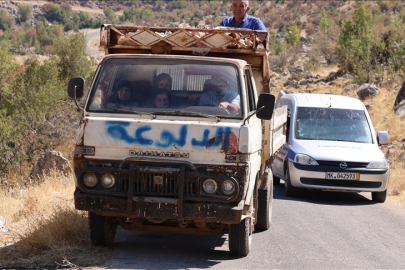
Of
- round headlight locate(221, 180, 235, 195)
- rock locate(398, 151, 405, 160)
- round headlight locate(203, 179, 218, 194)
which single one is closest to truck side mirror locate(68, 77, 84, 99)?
round headlight locate(203, 179, 218, 194)

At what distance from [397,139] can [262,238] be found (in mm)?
13039

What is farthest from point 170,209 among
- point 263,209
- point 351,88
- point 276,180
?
point 351,88

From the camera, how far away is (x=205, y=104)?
6578 mm

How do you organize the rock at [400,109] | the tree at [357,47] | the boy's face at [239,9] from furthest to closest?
the tree at [357,47], the rock at [400,109], the boy's face at [239,9]

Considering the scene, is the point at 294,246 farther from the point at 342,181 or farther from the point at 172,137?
the point at 342,181

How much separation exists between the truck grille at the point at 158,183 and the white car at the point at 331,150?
5.71 meters

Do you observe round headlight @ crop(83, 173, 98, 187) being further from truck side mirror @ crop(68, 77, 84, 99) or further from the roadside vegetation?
truck side mirror @ crop(68, 77, 84, 99)

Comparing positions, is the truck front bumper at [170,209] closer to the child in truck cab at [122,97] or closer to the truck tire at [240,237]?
the truck tire at [240,237]

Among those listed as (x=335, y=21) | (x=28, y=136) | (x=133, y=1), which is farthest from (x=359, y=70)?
(x=133, y=1)

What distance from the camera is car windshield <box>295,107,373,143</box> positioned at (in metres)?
12.4

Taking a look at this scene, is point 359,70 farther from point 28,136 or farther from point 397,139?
point 28,136

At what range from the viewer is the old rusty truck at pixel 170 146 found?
6.14 metres

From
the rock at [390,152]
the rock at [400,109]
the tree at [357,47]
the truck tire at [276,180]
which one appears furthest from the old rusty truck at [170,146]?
the tree at [357,47]

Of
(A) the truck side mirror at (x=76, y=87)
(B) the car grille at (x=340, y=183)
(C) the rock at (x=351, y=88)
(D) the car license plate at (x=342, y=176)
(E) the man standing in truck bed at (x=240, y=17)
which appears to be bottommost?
(C) the rock at (x=351, y=88)
